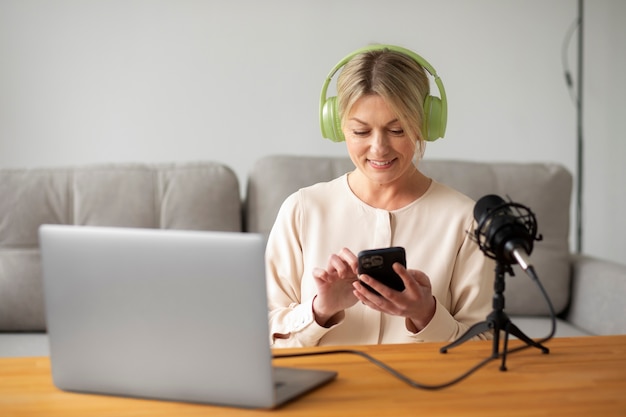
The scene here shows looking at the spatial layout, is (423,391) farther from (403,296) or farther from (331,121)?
(331,121)

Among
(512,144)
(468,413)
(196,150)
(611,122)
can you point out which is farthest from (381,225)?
(611,122)

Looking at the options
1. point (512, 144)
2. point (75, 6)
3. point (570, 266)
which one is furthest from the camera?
point (512, 144)

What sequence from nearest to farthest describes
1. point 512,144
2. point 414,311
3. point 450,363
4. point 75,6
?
point 450,363, point 414,311, point 75,6, point 512,144

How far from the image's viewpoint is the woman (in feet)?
5.28

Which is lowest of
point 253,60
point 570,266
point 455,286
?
point 570,266

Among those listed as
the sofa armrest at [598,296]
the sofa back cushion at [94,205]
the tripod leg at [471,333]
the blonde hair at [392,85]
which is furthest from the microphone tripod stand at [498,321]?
the sofa back cushion at [94,205]

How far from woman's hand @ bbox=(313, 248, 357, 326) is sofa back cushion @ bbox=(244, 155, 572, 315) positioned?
3.81ft

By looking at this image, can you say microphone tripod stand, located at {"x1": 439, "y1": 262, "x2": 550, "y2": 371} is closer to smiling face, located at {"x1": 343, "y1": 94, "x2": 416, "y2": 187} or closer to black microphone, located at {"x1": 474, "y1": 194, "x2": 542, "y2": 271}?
black microphone, located at {"x1": 474, "y1": 194, "x2": 542, "y2": 271}

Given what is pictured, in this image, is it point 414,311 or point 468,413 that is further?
point 414,311

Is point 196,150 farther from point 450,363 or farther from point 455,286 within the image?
point 450,363

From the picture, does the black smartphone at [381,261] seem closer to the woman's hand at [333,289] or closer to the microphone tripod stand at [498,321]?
the woman's hand at [333,289]

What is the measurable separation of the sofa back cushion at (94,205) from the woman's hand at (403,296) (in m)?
1.33

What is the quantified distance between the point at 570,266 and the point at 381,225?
4.42 feet

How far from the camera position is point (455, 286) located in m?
1.69
